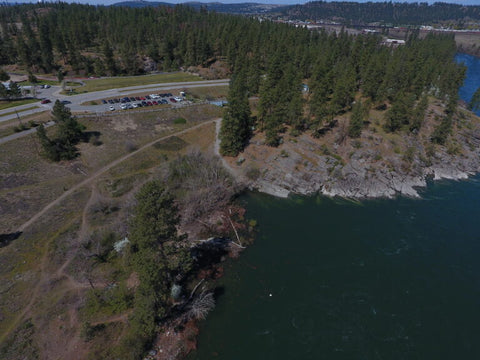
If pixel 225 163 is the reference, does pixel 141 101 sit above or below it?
above

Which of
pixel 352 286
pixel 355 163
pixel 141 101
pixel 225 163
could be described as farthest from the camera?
pixel 141 101

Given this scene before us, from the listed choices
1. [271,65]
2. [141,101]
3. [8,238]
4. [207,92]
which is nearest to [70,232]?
[8,238]

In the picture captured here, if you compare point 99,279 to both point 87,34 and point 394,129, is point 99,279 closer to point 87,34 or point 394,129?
point 394,129

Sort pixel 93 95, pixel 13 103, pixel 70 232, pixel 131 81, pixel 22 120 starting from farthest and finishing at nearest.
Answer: pixel 131 81, pixel 93 95, pixel 13 103, pixel 22 120, pixel 70 232

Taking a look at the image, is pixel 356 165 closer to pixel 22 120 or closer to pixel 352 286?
pixel 352 286

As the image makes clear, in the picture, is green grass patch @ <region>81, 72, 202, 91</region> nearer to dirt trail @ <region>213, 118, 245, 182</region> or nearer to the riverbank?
dirt trail @ <region>213, 118, 245, 182</region>

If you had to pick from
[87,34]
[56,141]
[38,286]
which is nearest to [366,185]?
[38,286]

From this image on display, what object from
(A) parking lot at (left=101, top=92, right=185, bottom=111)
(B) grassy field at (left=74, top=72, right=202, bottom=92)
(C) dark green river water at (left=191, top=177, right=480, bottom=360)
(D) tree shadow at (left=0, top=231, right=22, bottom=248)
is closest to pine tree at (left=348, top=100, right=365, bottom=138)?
(C) dark green river water at (left=191, top=177, right=480, bottom=360)
